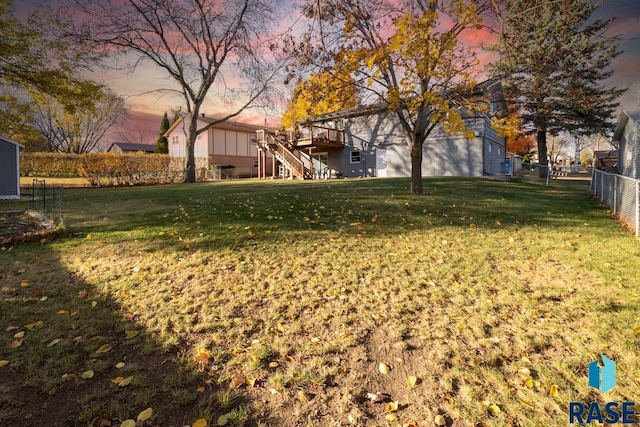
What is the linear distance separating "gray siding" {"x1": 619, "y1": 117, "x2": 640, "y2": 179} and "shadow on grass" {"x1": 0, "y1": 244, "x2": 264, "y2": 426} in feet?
55.8

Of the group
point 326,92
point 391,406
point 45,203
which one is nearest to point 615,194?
point 326,92

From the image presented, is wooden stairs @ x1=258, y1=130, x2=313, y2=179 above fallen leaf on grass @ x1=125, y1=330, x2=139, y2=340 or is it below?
above

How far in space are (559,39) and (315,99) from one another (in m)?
22.6

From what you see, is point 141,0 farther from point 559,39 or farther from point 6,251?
point 559,39

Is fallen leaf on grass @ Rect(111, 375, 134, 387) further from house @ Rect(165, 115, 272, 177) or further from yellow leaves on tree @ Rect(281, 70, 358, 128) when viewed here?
house @ Rect(165, 115, 272, 177)

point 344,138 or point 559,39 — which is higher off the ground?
point 559,39

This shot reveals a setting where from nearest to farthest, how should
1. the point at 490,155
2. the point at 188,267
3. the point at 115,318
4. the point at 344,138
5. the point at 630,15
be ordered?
the point at 115,318
the point at 630,15
the point at 188,267
the point at 490,155
the point at 344,138

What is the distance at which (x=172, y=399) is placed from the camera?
238 centimetres

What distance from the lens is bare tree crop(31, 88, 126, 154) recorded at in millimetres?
40875

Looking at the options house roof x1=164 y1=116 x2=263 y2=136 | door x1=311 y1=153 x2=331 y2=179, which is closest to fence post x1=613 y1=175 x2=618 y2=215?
door x1=311 y1=153 x2=331 y2=179

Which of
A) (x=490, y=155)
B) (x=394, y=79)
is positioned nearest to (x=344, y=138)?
(x=490, y=155)

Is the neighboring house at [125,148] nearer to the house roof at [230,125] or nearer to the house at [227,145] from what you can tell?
the house at [227,145]

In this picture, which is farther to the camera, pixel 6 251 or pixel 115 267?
pixel 6 251

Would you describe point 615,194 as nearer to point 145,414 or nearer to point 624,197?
point 624,197
